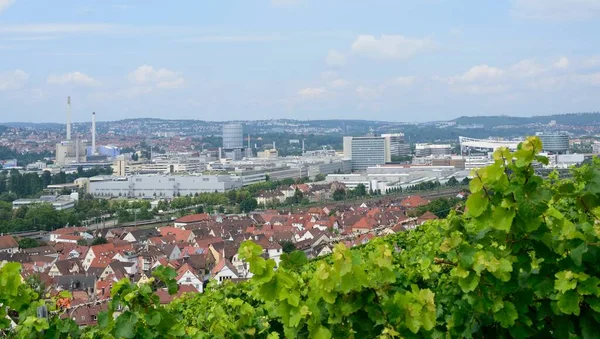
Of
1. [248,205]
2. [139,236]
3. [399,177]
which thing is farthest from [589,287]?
[399,177]

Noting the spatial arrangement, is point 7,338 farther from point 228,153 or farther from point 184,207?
point 228,153

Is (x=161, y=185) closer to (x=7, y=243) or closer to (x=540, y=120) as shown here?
(x=7, y=243)

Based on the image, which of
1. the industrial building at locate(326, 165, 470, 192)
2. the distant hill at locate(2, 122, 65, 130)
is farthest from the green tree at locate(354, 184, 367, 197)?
the distant hill at locate(2, 122, 65, 130)

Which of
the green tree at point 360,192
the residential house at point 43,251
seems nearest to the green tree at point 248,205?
the green tree at point 360,192

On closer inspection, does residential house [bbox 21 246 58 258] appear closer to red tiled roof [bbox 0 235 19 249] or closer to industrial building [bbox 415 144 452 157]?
red tiled roof [bbox 0 235 19 249]

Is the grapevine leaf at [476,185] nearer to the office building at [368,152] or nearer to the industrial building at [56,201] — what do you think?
the industrial building at [56,201]

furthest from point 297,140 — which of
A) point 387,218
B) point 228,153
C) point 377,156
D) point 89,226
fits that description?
point 387,218
